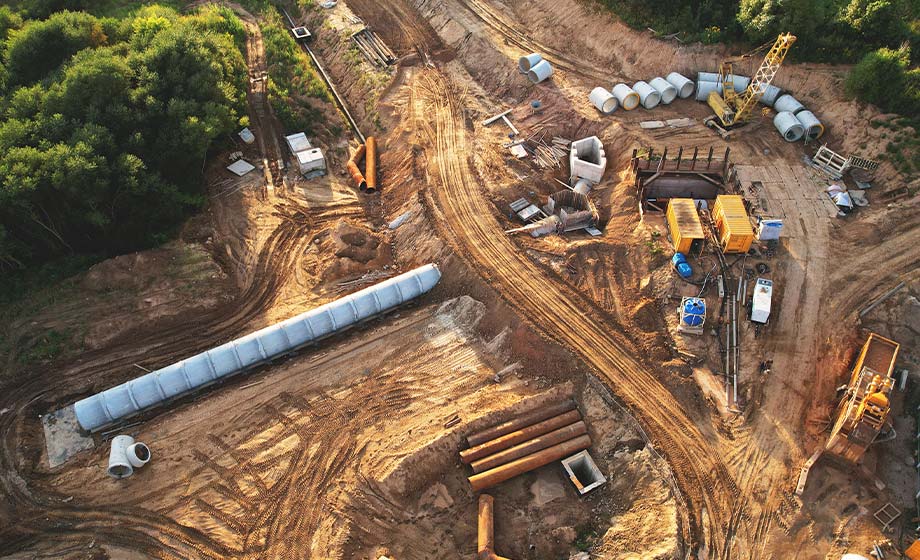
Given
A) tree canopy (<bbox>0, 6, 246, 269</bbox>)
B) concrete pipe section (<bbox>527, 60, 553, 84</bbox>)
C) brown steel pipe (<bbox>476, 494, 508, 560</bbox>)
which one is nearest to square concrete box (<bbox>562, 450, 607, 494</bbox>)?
brown steel pipe (<bbox>476, 494, 508, 560</bbox>)

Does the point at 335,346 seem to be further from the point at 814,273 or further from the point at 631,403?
the point at 814,273

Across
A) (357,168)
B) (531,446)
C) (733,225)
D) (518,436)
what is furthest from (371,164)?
(733,225)

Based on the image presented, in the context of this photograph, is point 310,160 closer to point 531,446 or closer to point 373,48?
point 373,48

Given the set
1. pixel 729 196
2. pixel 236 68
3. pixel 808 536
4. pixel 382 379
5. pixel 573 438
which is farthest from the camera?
pixel 236 68

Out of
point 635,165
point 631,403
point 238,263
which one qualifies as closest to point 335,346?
point 238,263

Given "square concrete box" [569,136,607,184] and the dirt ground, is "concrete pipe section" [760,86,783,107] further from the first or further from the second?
"square concrete box" [569,136,607,184]
